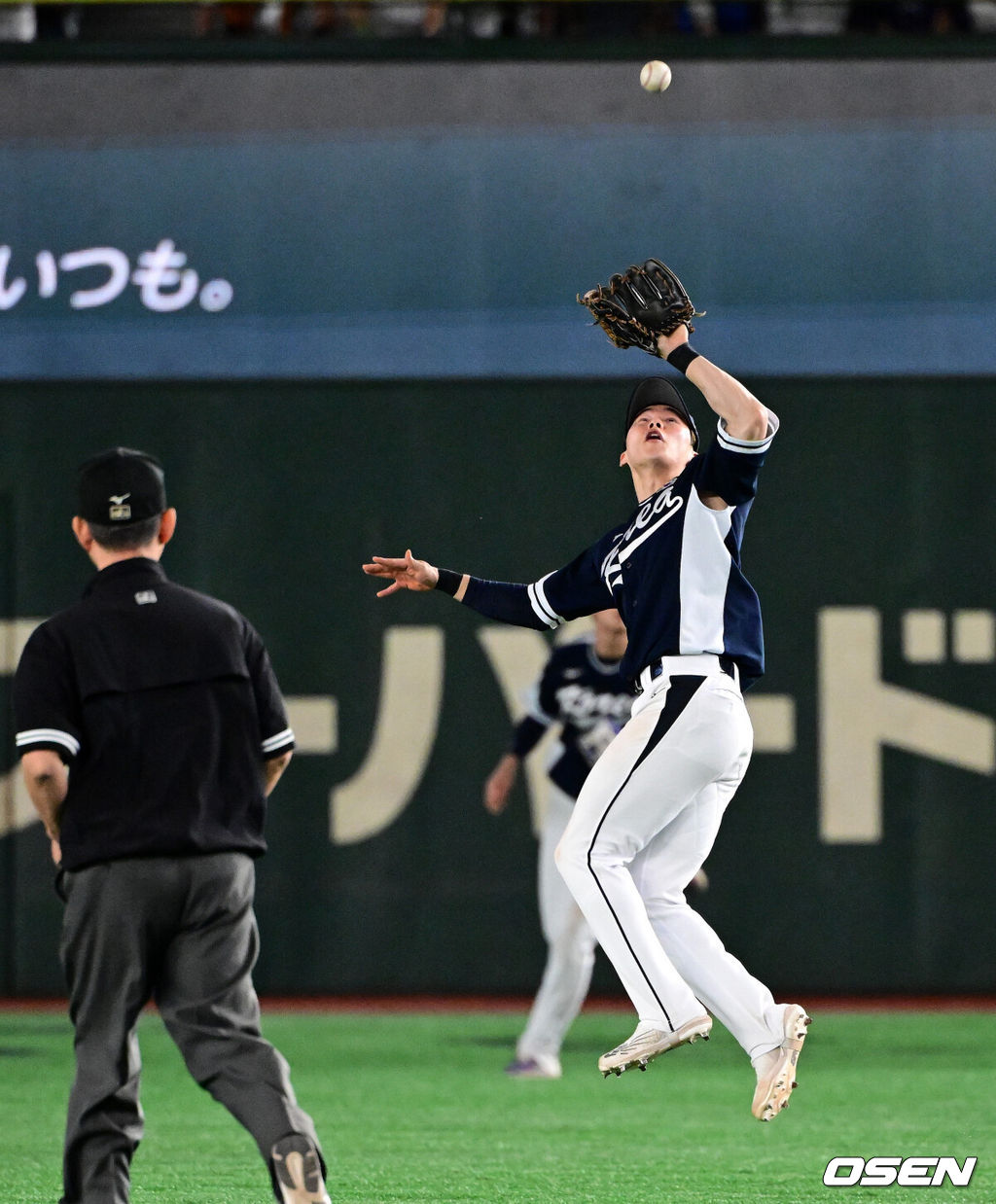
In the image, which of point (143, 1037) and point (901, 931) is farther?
point (901, 931)

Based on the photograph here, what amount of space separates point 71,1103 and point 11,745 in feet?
23.7

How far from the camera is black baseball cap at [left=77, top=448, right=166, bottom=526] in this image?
479cm

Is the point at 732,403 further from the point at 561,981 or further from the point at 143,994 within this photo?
the point at 561,981

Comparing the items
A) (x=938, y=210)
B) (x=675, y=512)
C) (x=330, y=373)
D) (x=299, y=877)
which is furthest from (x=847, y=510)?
(x=675, y=512)

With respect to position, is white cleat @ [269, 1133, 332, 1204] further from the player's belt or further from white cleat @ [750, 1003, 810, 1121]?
the player's belt

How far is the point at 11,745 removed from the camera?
1156cm

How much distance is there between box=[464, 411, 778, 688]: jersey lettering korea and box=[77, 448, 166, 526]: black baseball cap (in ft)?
5.59

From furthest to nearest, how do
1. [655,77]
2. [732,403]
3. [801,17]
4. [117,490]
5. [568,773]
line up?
[801,17] → [568,773] → [655,77] → [732,403] → [117,490]

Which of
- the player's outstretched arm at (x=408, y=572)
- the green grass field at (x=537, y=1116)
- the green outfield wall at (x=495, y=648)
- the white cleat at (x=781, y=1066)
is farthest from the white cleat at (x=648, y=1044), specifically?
the green outfield wall at (x=495, y=648)

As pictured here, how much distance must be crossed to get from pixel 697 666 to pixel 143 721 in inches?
73.2

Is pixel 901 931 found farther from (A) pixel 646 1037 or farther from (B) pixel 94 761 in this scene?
(B) pixel 94 761

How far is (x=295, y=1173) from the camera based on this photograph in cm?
446

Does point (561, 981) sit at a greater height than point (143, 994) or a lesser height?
lesser

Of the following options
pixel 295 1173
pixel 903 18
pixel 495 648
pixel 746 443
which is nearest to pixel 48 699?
pixel 295 1173
